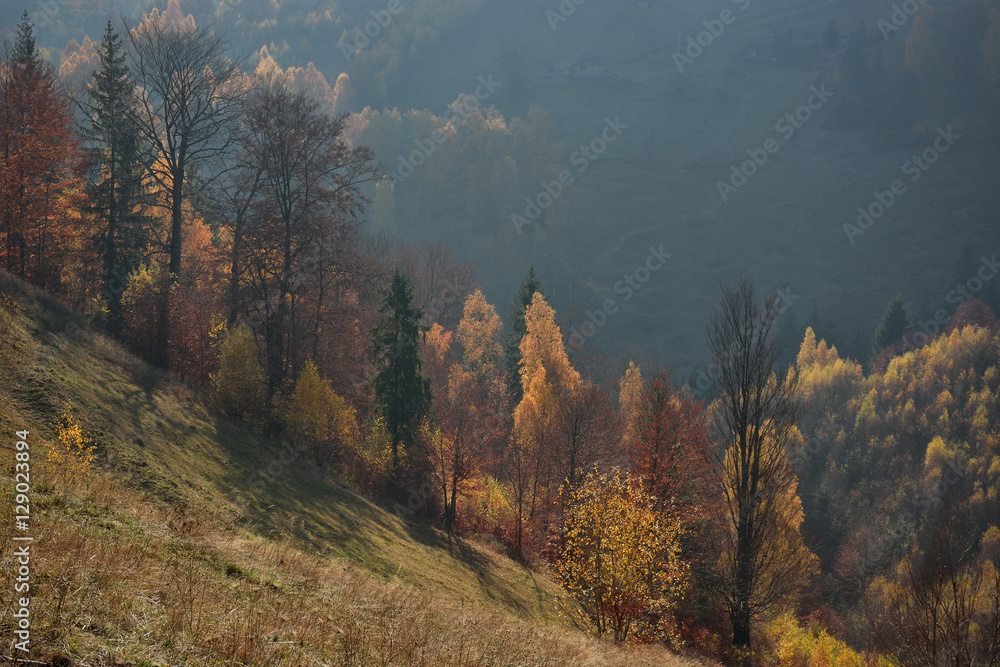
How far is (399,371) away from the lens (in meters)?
32.1

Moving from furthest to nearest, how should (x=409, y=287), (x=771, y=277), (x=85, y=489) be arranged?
(x=771, y=277) < (x=409, y=287) < (x=85, y=489)

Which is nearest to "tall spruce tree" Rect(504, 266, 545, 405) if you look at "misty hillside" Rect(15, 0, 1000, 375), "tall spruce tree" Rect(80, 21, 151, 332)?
"misty hillside" Rect(15, 0, 1000, 375)

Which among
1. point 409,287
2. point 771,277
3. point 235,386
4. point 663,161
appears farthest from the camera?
point 663,161

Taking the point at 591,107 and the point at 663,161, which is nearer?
the point at 663,161

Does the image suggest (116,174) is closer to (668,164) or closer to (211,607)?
(211,607)

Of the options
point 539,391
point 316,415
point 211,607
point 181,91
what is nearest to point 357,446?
point 316,415

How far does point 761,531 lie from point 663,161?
492 ft

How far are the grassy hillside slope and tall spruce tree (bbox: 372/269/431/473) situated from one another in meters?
6.66

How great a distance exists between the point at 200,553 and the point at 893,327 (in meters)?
119

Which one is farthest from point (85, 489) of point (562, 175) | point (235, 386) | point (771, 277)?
point (771, 277)

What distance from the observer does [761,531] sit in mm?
21141

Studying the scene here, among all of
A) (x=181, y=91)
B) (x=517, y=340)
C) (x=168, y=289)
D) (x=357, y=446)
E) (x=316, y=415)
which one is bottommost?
(x=357, y=446)

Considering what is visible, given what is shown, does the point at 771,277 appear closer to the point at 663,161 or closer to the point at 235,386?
the point at 663,161

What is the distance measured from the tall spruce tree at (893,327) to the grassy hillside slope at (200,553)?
10203cm
